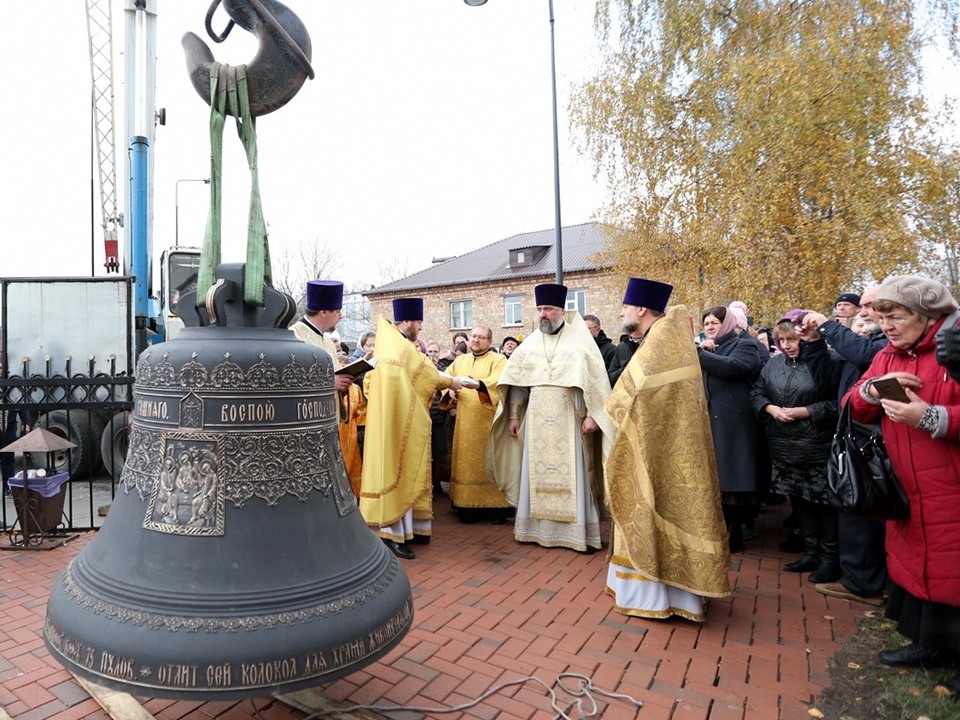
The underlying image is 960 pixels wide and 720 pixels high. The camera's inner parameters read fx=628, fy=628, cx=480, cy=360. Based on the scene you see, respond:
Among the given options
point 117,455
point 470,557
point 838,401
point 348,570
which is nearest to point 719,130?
point 838,401

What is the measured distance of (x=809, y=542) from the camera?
4.57 m

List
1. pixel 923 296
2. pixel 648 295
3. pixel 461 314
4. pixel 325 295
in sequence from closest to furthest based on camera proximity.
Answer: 1. pixel 923 296
2. pixel 648 295
3. pixel 325 295
4. pixel 461 314

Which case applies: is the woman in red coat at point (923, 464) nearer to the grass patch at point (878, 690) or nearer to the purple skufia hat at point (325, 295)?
the grass patch at point (878, 690)

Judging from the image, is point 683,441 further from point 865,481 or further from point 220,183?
point 220,183

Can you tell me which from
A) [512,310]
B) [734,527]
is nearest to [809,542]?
[734,527]

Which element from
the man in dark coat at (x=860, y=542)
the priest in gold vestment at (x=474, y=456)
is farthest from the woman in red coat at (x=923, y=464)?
the priest in gold vestment at (x=474, y=456)

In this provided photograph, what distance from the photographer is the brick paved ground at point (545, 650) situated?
2672 mm

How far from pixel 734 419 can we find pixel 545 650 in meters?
2.59

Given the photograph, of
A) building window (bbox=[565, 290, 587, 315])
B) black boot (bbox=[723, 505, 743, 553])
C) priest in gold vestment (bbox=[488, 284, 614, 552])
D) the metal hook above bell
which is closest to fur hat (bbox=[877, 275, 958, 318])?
priest in gold vestment (bbox=[488, 284, 614, 552])

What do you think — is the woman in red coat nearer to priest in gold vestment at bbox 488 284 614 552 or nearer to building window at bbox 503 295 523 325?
priest in gold vestment at bbox 488 284 614 552

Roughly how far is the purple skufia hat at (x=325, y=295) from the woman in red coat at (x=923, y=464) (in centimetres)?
353

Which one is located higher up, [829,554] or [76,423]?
[76,423]

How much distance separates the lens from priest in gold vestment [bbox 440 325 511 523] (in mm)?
6047

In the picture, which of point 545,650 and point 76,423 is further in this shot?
point 76,423
